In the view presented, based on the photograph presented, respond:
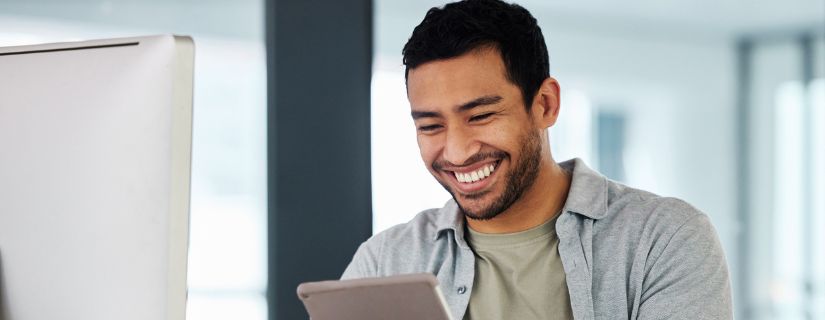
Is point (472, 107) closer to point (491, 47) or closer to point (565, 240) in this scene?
point (491, 47)

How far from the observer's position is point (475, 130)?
1.53m

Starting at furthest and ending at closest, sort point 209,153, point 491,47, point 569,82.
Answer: point 569,82, point 209,153, point 491,47

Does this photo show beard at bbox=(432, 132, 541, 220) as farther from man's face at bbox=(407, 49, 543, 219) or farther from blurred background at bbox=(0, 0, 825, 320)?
blurred background at bbox=(0, 0, 825, 320)

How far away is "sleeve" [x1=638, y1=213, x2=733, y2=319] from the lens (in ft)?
4.50

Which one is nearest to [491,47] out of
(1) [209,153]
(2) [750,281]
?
(1) [209,153]

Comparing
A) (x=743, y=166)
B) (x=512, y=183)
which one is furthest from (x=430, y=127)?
(x=743, y=166)

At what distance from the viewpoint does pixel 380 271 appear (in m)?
1.63

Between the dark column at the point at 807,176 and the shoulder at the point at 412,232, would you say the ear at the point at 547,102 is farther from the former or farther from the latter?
the dark column at the point at 807,176

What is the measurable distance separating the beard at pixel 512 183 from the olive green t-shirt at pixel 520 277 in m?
0.05

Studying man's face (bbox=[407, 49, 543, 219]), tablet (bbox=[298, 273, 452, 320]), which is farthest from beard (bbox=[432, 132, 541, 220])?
tablet (bbox=[298, 273, 452, 320])

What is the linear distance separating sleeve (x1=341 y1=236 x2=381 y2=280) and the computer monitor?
2.46 feet

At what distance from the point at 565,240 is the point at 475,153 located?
0.19 meters

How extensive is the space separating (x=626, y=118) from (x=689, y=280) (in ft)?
18.1

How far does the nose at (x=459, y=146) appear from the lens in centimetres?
151
